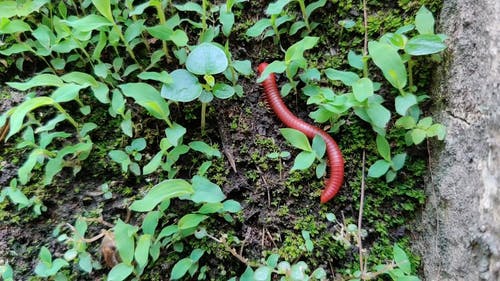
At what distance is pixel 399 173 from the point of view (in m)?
2.06

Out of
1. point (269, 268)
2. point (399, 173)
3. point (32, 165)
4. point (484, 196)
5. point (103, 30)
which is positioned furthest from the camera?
point (103, 30)

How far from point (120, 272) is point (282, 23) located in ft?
4.96

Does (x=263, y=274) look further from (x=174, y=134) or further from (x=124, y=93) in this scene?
(x=124, y=93)

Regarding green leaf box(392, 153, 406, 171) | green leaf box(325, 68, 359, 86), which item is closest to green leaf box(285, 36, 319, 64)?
green leaf box(325, 68, 359, 86)

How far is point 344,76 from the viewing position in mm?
2047

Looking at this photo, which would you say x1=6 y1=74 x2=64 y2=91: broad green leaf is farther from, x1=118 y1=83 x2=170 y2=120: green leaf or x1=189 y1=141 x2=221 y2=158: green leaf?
x1=189 y1=141 x2=221 y2=158: green leaf

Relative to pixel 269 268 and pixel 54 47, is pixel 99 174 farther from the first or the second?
pixel 269 268

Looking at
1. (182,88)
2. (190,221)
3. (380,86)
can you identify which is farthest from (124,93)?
(380,86)

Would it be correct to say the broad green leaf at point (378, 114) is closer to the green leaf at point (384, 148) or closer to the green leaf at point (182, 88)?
the green leaf at point (384, 148)

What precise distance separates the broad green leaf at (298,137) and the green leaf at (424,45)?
2.04 ft

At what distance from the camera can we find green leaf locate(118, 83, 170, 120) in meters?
1.87

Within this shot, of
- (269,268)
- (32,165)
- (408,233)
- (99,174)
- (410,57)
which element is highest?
(410,57)

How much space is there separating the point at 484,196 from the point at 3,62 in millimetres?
2458

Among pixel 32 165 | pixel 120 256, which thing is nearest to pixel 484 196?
pixel 120 256
